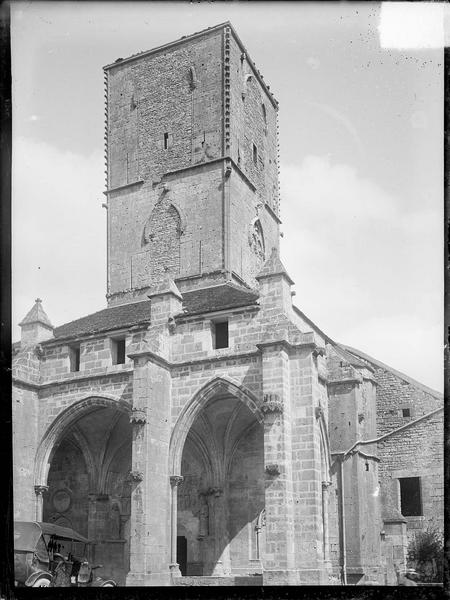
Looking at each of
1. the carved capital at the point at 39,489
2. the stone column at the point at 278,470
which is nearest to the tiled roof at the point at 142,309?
the stone column at the point at 278,470

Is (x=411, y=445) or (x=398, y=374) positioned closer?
(x=411, y=445)

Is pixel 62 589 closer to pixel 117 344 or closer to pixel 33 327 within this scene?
pixel 117 344

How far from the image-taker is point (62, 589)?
3771 millimetres

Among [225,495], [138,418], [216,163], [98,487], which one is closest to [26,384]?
[98,487]

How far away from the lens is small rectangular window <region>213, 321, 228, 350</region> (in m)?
21.7

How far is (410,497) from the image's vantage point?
24453mm

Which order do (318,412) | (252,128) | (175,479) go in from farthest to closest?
(252,128), (318,412), (175,479)

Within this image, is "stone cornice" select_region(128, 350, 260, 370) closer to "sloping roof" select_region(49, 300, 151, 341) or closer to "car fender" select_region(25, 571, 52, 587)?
"sloping roof" select_region(49, 300, 151, 341)

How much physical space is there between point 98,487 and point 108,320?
5131 mm

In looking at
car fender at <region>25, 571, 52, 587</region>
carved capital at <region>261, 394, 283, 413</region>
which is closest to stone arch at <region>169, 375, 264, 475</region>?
carved capital at <region>261, 394, 283, 413</region>

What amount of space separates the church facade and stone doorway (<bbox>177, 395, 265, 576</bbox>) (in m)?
0.05

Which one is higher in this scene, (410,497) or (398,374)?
(398,374)

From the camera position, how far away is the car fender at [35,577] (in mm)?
13550

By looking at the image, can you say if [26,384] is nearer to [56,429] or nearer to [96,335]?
[56,429]
